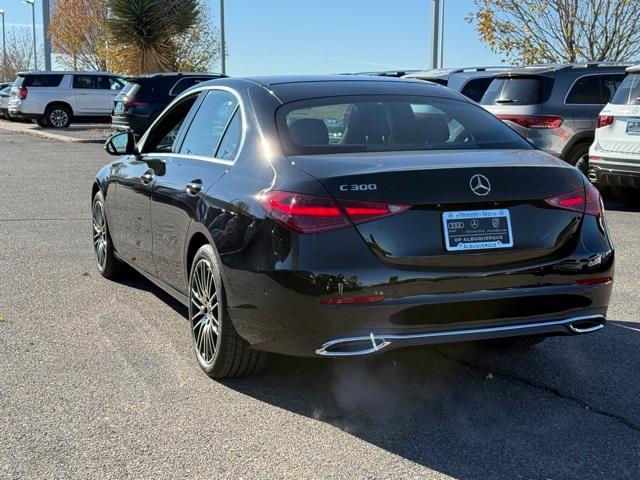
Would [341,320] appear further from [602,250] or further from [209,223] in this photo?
[602,250]

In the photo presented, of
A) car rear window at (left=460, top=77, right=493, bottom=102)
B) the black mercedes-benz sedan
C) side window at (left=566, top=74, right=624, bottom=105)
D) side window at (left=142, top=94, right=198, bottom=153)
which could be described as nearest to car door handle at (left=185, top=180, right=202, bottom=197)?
the black mercedes-benz sedan

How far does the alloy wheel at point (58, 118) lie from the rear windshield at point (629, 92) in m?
24.5

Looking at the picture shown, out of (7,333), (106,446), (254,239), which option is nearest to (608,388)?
(254,239)

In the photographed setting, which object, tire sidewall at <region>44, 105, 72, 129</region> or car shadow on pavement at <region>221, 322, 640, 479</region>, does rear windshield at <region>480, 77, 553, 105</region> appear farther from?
tire sidewall at <region>44, 105, 72, 129</region>

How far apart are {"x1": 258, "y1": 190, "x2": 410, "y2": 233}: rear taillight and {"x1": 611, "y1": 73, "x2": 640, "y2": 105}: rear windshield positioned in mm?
7470

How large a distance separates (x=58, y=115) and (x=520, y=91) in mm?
22849

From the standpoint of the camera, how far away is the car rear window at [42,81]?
3085 centimetres

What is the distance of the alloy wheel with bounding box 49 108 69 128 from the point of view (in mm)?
31219

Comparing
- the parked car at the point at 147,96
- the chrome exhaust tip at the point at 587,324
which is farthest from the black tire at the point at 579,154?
the parked car at the point at 147,96

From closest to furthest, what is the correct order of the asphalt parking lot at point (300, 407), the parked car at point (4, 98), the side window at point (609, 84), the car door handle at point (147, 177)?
the asphalt parking lot at point (300, 407) < the car door handle at point (147, 177) < the side window at point (609, 84) < the parked car at point (4, 98)

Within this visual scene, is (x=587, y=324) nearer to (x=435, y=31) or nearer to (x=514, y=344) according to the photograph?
(x=514, y=344)

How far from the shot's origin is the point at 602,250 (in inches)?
166

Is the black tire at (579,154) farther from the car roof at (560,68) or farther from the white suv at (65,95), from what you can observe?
the white suv at (65,95)

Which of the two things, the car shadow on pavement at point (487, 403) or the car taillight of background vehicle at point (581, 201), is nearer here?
the car shadow on pavement at point (487, 403)
